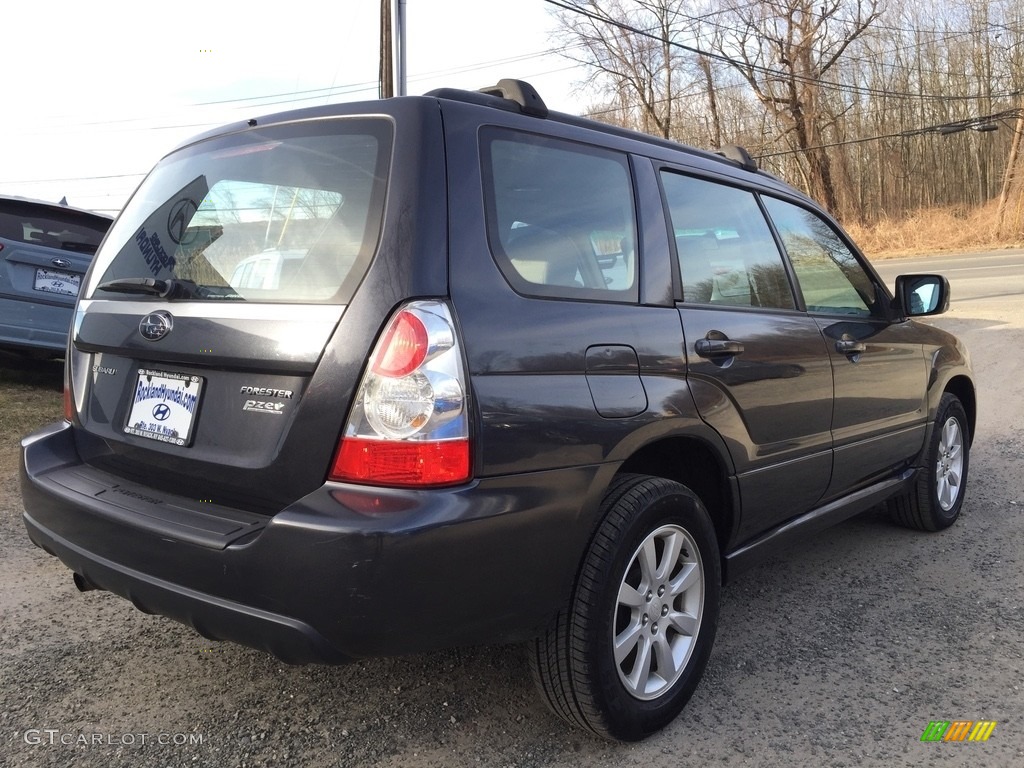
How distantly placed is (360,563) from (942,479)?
11.8 ft

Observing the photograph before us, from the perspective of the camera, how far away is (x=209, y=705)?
2543 millimetres

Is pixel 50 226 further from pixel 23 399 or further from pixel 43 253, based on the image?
pixel 23 399

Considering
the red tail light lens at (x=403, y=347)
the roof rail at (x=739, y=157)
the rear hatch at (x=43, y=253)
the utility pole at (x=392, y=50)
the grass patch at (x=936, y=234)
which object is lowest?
the red tail light lens at (x=403, y=347)

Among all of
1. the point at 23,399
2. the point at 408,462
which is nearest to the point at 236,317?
the point at 408,462

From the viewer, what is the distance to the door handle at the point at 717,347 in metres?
2.58

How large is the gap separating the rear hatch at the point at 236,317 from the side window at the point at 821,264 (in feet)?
6.38

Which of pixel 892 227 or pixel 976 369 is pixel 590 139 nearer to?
pixel 976 369

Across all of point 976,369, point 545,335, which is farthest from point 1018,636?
point 976,369

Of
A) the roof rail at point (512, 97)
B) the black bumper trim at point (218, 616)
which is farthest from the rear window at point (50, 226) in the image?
the roof rail at point (512, 97)

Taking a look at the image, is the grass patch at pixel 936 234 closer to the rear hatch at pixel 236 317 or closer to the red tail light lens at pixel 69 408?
the rear hatch at pixel 236 317

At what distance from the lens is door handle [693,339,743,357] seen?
2.58m

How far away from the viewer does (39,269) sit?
6.13 meters

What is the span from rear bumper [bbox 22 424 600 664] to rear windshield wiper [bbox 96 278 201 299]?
0.57 m

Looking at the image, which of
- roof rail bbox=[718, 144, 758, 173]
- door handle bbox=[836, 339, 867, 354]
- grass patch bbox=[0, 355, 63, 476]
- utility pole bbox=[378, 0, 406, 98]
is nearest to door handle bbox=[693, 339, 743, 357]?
door handle bbox=[836, 339, 867, 354]
